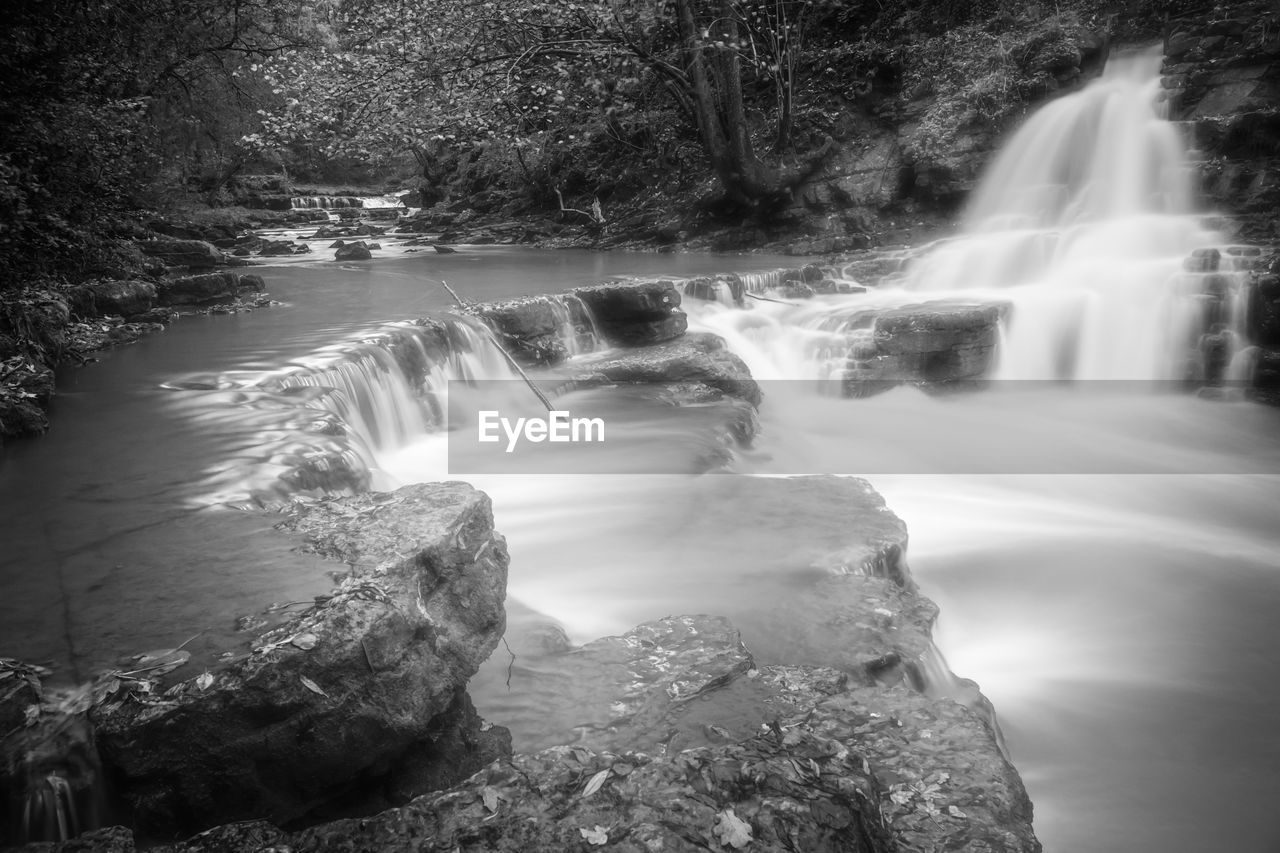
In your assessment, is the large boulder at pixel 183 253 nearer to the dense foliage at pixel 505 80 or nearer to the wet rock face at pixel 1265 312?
the dense foliage at pixel 505 80

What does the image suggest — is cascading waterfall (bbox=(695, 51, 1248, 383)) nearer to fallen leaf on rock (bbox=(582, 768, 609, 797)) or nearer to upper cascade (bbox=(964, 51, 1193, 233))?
upper cascade (bbox=(964, 51, 1193, 233))

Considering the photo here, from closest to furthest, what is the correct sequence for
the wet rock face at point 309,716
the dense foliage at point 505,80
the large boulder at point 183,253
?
the wet rock face at point 309,716 → the dense foliage at point 505,80 → the large boulder at point 183,253

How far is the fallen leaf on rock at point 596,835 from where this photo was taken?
224 centimetres

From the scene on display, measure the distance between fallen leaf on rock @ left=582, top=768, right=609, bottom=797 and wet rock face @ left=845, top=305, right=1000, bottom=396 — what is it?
7.94 metres

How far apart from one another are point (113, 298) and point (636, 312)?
691cm

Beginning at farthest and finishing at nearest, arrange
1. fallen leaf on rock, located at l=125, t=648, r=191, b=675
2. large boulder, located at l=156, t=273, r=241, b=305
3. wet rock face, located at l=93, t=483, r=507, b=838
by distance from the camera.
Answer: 1. large boulder, located at l=156, t=273, r=241, b=305
2. fallen leaf on rock, located at l=125, t=648, r=191, b=675
3. wet rock face, located at l=93, t=483, r=507, b=838

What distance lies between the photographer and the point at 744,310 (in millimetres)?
11758

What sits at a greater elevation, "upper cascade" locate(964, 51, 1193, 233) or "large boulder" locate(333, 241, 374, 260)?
"upper cascade" locate(964, 51, 1193, 233)

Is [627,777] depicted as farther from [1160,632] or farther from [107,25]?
[107,25]

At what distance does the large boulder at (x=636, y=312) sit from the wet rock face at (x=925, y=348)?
2336 millimetres

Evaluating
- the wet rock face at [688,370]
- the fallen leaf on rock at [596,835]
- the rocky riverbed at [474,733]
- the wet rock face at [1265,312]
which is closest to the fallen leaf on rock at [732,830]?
the rocky riverbed at [474,733]

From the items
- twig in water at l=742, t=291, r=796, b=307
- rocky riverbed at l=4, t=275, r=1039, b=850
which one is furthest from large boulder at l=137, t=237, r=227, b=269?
rocky riverbed at l=4, t=275, r=1039, b=850

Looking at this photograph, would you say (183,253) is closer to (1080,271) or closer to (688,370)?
(688,370)

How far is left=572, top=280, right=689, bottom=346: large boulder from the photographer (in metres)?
9.91
